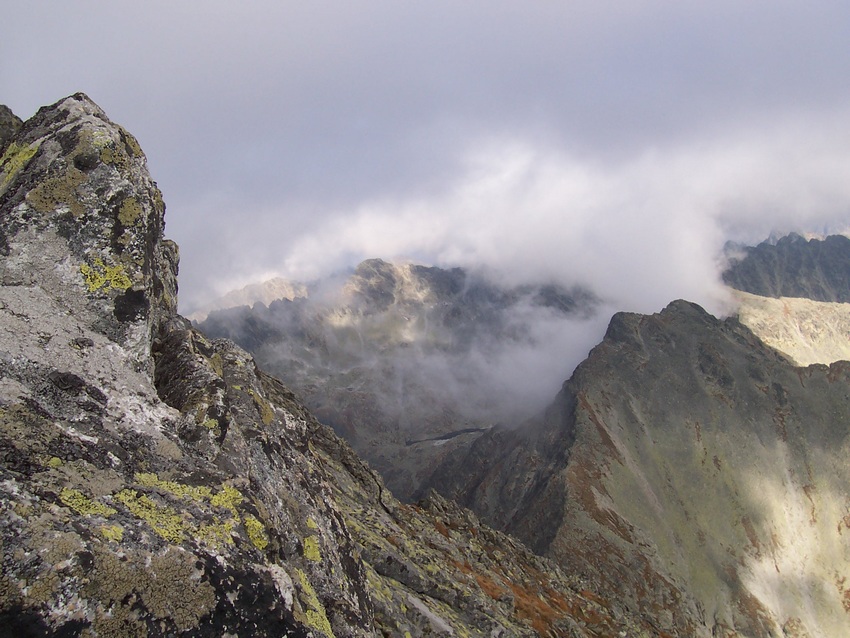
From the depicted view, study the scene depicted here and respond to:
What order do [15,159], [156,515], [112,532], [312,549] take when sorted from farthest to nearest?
[15,159]
[312,549]
[156,515]
[112,532]

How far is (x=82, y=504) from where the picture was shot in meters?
7.68

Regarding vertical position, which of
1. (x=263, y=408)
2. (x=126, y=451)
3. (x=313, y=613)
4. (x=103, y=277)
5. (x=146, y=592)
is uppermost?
(x=103, y=277)

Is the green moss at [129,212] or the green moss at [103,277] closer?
the green moss at [103,277]

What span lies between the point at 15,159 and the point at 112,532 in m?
11.2

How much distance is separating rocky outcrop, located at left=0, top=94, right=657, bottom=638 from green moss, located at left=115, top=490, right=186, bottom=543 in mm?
26

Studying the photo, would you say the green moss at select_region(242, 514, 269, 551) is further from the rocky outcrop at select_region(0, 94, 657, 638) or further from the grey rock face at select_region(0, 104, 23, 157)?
the grey rock face at select_region(0, 104, 23, 157)

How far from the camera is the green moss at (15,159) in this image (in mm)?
12859

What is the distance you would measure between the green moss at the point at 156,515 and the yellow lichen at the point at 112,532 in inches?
17.4

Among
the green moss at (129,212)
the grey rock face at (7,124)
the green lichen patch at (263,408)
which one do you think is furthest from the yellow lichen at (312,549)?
the grey rock face at (7,124)

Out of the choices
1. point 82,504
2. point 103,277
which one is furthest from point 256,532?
point 103,277

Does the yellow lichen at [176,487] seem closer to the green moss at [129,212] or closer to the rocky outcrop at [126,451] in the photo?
the rocky outcrop at [126,451]

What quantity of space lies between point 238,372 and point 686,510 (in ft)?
725

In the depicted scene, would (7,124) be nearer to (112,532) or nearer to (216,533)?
(112,532)

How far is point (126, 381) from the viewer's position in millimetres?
10758
